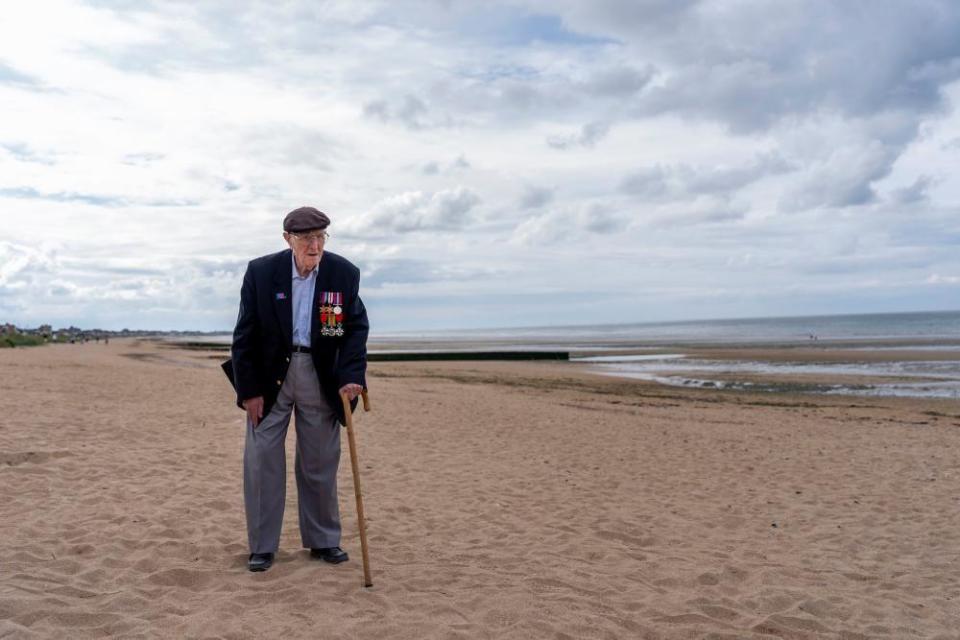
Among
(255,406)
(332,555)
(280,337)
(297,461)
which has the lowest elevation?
(332,555)

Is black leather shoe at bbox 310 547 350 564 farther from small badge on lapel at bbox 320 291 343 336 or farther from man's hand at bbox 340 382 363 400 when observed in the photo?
small badge on lapel at bbox 320 291 343 336

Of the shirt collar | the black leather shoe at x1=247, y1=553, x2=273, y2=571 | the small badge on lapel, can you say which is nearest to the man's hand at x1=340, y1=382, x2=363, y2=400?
the small badge on lapel

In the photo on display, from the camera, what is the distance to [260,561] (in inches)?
190

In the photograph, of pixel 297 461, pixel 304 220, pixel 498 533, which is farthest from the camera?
pixel 498 533

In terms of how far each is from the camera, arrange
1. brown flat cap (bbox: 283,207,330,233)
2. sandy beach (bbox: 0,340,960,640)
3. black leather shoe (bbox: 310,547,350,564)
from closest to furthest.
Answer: sandy beach (bbox: 0,340,960,640) < brown flat cap (bbox: 283,207,330,233) < black leather shoe (bbox: 310,547,350,564)

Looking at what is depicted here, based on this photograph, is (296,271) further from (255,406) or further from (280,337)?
(255,406)

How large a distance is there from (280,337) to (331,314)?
338mm

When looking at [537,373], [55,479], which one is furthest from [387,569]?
[537,373]

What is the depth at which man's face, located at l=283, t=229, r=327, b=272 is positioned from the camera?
15.4 feet

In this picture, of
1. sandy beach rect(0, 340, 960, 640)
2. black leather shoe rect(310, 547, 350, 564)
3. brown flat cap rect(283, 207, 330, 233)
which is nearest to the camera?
sandy beach rect(0, 340, 960, 640)

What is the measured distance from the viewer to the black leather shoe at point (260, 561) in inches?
189

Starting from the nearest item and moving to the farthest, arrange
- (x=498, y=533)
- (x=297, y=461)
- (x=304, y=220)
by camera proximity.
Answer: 1. (x=304, y=220)
2. (x=297, y=461)
3. (x=498, y=533)

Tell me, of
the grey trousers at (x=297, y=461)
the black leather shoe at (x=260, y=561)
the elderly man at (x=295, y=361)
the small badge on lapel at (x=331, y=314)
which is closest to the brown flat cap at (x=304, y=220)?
the elderly man at (x=295, y=361)

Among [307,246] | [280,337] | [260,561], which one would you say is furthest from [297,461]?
[307,246]
